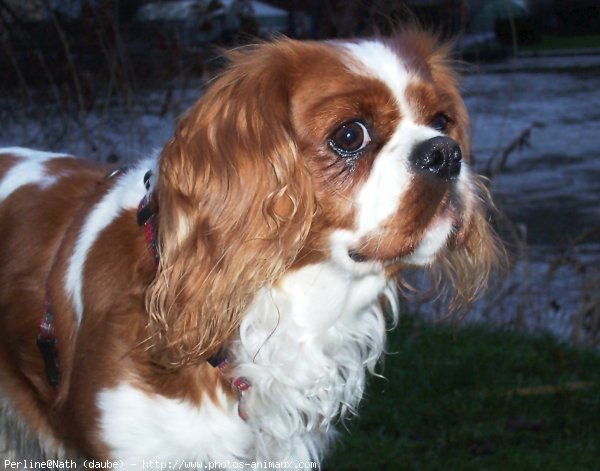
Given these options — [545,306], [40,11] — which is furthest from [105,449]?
[40,11]

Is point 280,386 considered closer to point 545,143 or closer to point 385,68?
point 385,68

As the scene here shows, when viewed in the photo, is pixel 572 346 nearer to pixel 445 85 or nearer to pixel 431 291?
pixel 431 291

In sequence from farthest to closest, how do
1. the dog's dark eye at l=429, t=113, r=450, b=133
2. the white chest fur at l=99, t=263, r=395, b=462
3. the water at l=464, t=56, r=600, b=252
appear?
the water at l=464, t=56, r=600, b=252 < the dog's dark eye at l=429, t=113, r=450, b=133 < the white chest fur at l=99, t=263, r=395, b=462

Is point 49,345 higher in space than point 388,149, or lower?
lower

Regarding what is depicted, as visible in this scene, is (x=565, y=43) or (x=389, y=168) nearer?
(x=389, y=168)

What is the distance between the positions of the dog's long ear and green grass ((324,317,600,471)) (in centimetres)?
112

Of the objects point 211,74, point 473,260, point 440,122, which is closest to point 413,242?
point 440,122

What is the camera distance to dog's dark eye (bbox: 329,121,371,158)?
8.57ft

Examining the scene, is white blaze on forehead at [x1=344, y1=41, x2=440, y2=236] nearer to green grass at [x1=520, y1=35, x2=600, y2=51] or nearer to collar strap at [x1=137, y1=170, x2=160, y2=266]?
collar strap at [x1=137, y1=170, x2=160, y2=266]

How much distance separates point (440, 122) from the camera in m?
2.88

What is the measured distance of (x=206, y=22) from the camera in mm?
6121

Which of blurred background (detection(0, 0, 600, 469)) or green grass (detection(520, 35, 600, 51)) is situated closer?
blurred background (detection(0, 0, 600, 469))

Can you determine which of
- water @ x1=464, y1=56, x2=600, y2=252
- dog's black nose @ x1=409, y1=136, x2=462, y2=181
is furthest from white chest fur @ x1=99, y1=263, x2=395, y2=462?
water @ x1=464, y1=56, x2=600, y2=252

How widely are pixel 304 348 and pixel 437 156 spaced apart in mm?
645
